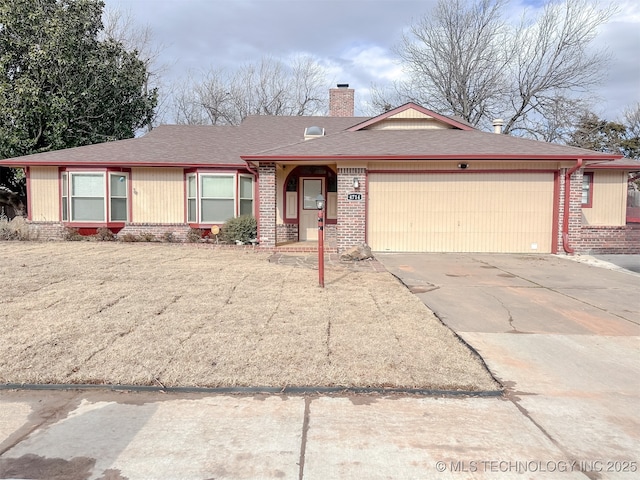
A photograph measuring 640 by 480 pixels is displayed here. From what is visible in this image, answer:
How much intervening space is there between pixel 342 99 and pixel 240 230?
9618 mm

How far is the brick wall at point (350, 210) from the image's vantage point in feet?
37.5

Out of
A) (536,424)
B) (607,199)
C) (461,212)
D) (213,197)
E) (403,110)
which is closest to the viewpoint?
(536,424)

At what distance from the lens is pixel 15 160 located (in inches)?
526

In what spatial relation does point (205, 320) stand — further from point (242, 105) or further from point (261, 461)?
point (242, 105)

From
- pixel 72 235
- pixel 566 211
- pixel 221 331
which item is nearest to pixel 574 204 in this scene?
pixel 566 211

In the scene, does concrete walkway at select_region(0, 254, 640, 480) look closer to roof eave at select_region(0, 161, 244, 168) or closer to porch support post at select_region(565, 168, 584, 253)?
porch support post at select_region(565, 168, 584, 253)

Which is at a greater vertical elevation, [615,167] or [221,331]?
[615,167]

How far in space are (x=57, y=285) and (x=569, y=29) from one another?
28.2 m

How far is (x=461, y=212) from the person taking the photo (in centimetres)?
1170

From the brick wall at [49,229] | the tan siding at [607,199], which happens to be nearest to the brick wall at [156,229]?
the brick wall at [49,229]

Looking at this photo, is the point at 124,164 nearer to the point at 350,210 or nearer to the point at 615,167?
the point at 350,210

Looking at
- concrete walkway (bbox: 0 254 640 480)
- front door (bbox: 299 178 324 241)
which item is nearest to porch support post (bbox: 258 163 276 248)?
front door (bbox: 299 178 324 241)

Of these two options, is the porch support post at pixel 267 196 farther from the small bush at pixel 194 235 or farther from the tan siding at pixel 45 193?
the tan siding at pixel 45 193

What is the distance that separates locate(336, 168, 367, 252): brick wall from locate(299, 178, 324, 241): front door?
8.18 feet
